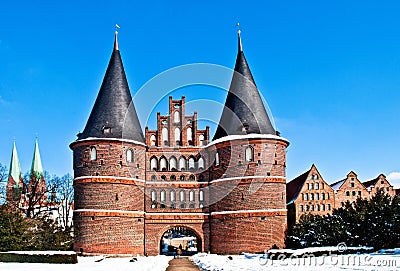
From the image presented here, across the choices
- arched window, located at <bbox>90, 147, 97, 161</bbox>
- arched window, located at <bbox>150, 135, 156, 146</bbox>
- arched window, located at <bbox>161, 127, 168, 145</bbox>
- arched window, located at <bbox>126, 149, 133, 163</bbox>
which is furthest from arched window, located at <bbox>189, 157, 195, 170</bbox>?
arched window, located at <bbox>90, 147, 97, 161</bbox>

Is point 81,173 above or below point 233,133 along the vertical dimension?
below

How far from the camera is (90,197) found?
142 feet

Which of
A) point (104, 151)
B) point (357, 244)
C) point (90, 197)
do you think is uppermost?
point (104, 151)

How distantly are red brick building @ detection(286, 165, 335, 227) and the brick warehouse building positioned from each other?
1217 centimetres

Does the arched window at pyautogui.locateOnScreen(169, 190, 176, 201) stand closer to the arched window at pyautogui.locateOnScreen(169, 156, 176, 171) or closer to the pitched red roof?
the arched window at pyautogui.locateOnScreen(169, 156, 176, 171)

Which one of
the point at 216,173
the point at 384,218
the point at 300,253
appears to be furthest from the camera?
the point at 216,173

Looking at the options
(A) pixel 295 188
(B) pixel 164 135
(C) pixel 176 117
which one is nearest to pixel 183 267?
(B) pixel 164 135

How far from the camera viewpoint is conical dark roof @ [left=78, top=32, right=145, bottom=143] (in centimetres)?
4447

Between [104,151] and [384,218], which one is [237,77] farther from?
[384,218]

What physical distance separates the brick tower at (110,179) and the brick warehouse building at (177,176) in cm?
8

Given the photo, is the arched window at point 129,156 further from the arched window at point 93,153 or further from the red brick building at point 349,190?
the red brick building at point 349,190

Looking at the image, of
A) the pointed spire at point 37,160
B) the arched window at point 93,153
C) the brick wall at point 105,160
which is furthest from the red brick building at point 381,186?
the pointed spire at point 37,160

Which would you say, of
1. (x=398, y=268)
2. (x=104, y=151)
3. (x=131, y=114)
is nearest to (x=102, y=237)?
(x=104, y=151)

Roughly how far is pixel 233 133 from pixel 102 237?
1295 centimetres
